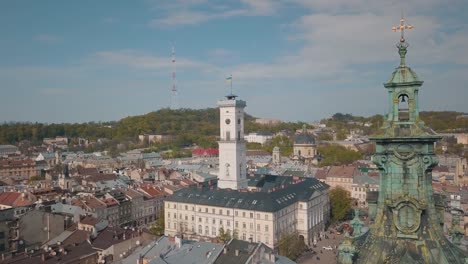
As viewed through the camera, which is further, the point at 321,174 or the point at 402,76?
the point at 321,174

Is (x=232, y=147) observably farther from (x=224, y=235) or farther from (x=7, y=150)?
(x=7, y=150)

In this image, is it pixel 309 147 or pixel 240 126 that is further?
pixel 309 147

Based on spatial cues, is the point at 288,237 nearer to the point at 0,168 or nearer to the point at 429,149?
the point at 429,149

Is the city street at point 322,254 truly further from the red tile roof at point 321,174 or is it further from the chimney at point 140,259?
the red tile roof at point 321,174

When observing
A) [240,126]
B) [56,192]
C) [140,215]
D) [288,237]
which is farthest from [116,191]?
[288,237]

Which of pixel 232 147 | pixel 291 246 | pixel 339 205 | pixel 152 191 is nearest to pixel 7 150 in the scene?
pixel 152 191

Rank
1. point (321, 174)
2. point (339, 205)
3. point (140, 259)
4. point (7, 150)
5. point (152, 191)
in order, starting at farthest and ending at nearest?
point (7, 150), point (321, 174), point (152, 191), point (339, 205), point (140, 259)
